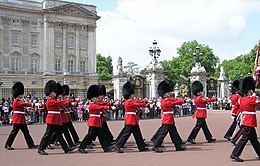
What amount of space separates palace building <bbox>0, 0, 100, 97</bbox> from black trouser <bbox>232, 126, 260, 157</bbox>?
3705 centimetres

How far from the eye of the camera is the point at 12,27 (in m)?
47.1

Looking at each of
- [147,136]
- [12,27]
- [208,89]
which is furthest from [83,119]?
[12,27]

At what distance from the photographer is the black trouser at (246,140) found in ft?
26.0

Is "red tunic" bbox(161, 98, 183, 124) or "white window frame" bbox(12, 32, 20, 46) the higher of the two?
"white window frame" bbox(12, 32, 20, 46)

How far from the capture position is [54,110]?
31.2 ft

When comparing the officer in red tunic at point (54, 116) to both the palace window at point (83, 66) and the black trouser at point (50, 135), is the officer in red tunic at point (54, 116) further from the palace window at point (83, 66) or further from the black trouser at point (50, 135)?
the palace window at point (83, 66)

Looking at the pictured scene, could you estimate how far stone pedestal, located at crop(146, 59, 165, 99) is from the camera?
25688 millimetres

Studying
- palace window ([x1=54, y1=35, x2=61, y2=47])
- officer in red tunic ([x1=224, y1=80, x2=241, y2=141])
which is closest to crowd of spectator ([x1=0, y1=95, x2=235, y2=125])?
officer in red tunic ([x1=224, y1=80, x2=241, y2=141])

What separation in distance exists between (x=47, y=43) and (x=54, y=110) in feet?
135

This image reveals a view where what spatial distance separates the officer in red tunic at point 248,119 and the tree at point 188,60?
186ft

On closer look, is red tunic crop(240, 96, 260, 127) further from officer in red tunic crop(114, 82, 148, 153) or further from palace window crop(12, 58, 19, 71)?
palace window crop(12, 58, 19, 71)

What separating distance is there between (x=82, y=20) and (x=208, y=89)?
84.9 feet

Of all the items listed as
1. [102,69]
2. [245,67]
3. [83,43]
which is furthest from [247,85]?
A: [102,69]

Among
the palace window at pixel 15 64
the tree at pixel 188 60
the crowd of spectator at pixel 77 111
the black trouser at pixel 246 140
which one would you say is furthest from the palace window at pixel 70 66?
the black trouser at pixel 246 140
